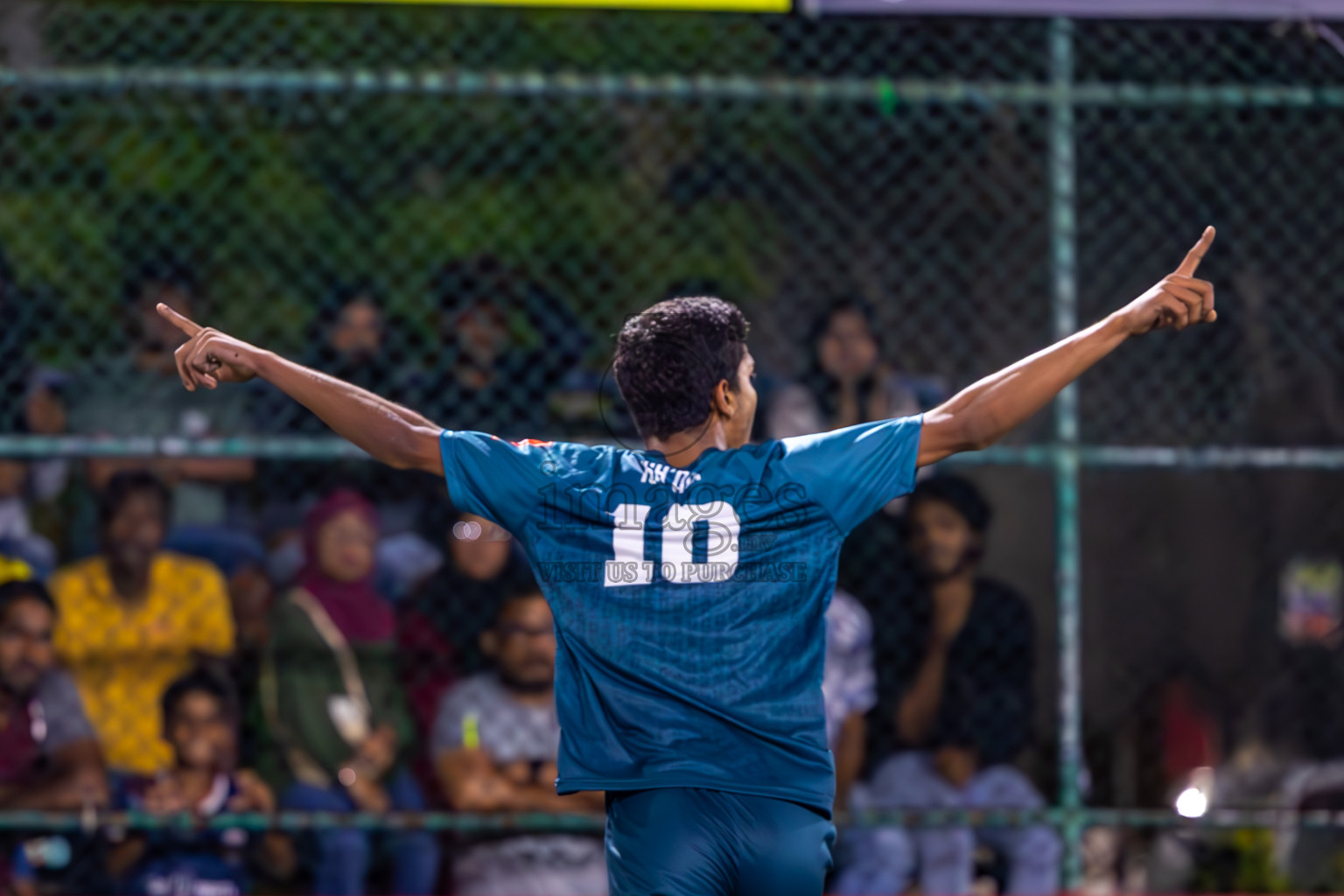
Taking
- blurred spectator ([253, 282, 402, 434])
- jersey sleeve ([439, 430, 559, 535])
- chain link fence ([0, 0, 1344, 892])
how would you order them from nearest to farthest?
jersey sleeve ([439, 430, 559, 535])
chain link fence ([0, 0, 1344, 892])
blurred spectator ([253, 282, 402, 434])

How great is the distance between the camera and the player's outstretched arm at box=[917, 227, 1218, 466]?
100 inches

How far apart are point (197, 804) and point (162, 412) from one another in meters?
1.37

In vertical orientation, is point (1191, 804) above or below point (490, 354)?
below

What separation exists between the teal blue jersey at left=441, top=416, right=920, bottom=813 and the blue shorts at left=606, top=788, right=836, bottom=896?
0.10 feet

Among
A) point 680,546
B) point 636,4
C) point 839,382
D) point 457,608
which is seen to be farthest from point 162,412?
point 680,546

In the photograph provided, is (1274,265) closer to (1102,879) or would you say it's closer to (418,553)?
(1102,879)

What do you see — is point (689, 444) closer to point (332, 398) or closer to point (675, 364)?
point (675, 364)

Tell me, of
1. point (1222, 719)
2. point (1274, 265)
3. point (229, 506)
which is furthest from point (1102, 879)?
point (229, 506)

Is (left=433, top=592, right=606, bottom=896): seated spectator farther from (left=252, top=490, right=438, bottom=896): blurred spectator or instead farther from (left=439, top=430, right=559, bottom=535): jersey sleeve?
(left=439, top=430, right=559, bottom=535): jersey sleeve

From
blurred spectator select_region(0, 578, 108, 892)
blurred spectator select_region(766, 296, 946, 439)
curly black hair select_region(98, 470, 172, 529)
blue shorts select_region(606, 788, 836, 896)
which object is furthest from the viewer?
blurred spectator select_region(766, 296, 946, 439)

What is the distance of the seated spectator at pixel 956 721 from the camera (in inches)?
179

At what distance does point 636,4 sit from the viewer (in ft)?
13.6

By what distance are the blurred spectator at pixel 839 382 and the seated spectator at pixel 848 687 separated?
64 centimetres

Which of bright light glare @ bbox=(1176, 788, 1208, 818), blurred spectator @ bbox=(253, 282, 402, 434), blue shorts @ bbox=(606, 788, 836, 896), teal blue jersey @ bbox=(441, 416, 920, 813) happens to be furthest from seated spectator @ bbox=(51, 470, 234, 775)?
bright light glare @ bbox=(1176, 788, 1208, 818)
